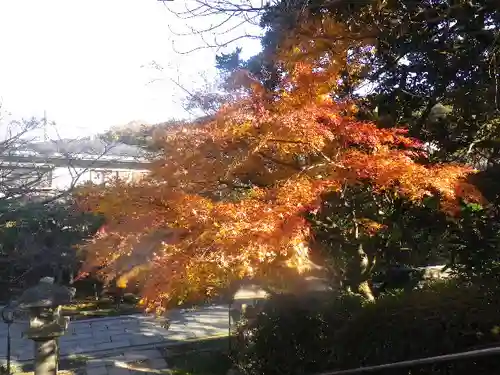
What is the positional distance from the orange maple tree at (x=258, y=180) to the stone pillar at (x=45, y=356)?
268cm

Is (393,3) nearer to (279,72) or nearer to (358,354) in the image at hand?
(279,72)

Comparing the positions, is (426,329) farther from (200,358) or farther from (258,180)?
(200,358)

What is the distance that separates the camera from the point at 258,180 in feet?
19.7

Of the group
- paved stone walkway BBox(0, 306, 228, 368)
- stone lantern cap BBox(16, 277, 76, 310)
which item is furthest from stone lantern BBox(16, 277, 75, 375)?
paved stone walkway BBox(0, 306, 228, 368)

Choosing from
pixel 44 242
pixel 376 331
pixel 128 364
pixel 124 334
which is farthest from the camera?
pixel 44 242

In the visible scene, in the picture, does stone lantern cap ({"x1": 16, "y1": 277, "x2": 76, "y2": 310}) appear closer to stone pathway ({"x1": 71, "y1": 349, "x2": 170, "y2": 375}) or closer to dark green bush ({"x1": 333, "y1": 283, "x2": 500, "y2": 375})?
stone pathway ({"x1": 71, "y1": 349, "x2": 170, "y2": 375})

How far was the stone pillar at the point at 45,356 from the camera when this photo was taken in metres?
7.23

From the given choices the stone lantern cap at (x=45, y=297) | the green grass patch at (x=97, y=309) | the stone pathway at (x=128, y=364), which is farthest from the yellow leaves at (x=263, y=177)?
the green grass patch at (x=97, y=309)

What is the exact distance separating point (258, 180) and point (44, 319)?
429cm

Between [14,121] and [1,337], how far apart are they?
7.69m

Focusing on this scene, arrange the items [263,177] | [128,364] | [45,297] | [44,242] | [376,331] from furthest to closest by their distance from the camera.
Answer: [44,242] → [128,364] → [45,297] → [263,177] → [376,331]

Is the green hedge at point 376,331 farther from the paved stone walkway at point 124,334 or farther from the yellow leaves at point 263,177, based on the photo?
the paved stone walkway at point 124,334

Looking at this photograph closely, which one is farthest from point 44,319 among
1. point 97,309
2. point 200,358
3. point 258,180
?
point 97,309

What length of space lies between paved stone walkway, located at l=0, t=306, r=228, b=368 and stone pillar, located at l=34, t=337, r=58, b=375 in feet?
6.25
